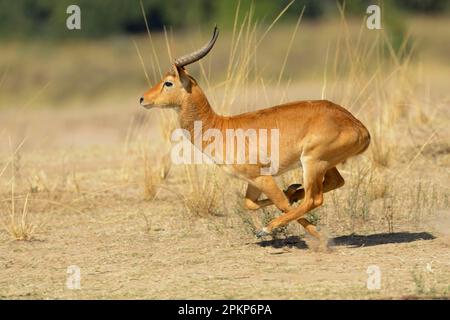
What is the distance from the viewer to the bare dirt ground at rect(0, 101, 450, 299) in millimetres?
8328

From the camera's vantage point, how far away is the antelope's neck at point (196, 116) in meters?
9.86

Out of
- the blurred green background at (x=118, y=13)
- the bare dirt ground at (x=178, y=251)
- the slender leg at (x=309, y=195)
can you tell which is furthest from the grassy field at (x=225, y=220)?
the blurred green background at (x=118, y=13)

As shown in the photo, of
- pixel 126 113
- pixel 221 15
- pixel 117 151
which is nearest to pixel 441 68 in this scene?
pixel 221 15

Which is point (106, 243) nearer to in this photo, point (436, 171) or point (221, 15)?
point (436, 171)

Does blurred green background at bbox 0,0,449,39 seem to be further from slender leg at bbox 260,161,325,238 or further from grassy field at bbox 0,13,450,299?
slender leg at bbox 260,161,325,238

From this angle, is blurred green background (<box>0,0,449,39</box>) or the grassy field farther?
blurred green background (<box>0,0,449,39</box>)

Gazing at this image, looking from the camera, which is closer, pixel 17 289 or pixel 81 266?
pixel 17 289

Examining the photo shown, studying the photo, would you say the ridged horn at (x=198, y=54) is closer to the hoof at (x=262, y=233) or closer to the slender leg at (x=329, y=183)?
the slender leg at (x=329, y=183)

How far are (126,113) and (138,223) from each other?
14204mm

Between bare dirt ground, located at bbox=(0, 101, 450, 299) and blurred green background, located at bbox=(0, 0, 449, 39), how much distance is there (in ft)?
83.5

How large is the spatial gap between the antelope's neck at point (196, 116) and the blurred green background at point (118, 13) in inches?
1090

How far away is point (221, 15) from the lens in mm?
36250

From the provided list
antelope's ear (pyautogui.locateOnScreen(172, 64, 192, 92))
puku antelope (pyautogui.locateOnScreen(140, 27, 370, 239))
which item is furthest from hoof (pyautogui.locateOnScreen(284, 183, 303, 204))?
antelope's ear (pyautogui.locateOnScreen(172, 64, 192, 92))
